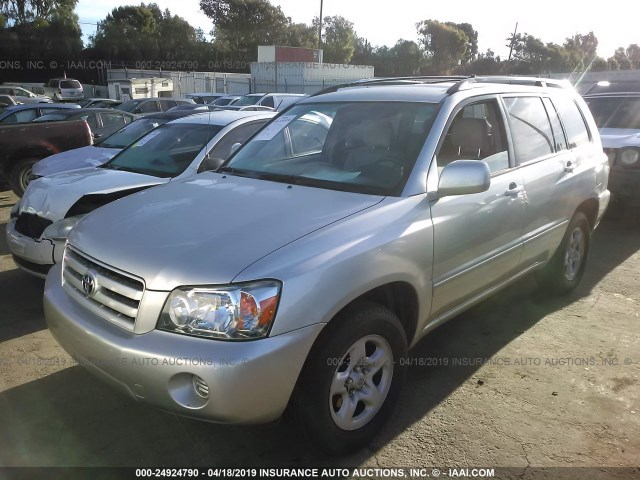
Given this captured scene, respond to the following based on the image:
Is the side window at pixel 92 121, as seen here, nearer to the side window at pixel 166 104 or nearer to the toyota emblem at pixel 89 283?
the side window at pixel 166 104

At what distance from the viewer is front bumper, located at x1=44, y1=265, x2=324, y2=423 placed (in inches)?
83.3

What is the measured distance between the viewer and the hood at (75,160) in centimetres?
643

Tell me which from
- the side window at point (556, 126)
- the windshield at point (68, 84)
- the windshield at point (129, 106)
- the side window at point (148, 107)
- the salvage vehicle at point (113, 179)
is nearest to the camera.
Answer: the side window at point (556, 126)

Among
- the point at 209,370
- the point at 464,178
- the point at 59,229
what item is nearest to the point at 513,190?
the point at 464,178

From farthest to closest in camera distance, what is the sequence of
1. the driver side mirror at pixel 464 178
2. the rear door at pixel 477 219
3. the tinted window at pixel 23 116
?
the tinted window at pixel 23 116, the rear door at pixel 477 219, the driver side mirror at pixel 464 178

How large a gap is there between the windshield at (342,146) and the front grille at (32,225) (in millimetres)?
1943

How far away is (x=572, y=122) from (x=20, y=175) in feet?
25.5

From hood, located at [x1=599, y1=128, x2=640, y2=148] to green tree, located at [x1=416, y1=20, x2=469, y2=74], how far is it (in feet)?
223

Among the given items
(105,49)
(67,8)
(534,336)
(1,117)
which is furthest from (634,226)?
(67,8)

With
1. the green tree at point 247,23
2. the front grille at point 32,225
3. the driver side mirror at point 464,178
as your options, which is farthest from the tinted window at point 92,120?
the green tree at point 247,23

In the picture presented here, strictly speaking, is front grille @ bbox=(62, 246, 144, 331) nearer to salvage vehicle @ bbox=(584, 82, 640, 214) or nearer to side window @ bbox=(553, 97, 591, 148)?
side window @ bbox=(553, 97, 591, 148)

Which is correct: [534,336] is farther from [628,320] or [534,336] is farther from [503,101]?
[503,101]

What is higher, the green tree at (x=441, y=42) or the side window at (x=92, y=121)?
the green tree at (x=441, y=42)

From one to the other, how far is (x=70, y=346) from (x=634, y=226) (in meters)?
7.45
